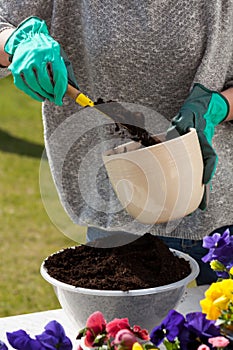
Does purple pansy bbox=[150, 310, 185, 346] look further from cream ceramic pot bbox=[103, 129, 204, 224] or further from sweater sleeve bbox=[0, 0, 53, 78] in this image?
sweater sleeve bbox=[0, 0, 53, 78]

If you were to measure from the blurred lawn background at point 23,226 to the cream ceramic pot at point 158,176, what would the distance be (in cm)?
217

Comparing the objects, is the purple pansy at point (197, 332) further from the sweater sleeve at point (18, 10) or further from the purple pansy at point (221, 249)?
the sweater sleeve at point (18, 10)

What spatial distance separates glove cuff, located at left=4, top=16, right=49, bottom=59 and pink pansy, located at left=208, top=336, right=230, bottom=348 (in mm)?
643

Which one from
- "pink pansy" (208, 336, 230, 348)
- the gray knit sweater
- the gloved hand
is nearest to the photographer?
"pink pansy" (208, 336, 230, 348)

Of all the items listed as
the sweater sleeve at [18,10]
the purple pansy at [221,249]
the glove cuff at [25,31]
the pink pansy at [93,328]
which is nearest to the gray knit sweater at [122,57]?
the sweater sleeve at [18,10]

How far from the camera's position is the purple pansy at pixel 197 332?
0.79 m

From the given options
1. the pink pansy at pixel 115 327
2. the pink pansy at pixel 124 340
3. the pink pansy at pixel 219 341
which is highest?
the pink pansy at pixel 219 341

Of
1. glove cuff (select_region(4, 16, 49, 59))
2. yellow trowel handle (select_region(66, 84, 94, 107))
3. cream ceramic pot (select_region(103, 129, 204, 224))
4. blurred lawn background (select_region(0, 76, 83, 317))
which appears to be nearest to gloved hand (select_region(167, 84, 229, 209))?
cream ceramic pot (select_region(103, 129, 204, 224))

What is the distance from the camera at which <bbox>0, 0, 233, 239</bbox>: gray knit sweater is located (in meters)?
1.28

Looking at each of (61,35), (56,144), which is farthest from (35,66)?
(61,35)

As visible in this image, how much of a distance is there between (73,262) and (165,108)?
391 mm

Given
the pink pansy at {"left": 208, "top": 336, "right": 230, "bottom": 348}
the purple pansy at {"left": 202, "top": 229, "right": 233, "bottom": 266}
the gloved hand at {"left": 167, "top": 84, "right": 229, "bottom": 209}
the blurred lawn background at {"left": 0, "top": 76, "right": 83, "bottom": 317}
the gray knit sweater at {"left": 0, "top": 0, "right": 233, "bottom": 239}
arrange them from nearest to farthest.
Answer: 1. the pink pansy at {"left": 208, "top": 336, "right": 230, "bottom": 348}
2. the purple pansy at {"left": 202, "top": 229, "right": 233, "bottom": 266}
3. the gloved hand at {"left": 167, "top": 84, "right": 229, "bottom": 209}
4. the gray knit sweater at {"left": 0, "top": 0, "right": 233, "bottom": 239}
5. the blurred lawn background at {"left": 0, "top": 76, "right": 83, "bottom": 317}

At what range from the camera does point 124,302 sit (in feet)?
3.50

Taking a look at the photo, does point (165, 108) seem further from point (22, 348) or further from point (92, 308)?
point (22, 348)
